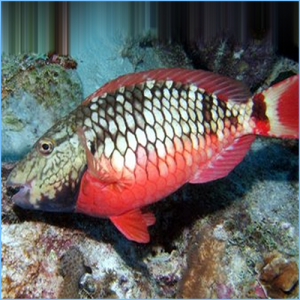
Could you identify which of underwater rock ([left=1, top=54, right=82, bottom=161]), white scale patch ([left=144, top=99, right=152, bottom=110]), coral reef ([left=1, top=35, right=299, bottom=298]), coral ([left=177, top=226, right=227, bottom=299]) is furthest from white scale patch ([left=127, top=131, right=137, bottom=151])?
underwater rock ([left=1, top=54, right=82, bottom=161])

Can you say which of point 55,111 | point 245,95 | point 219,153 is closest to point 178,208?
point 219,153

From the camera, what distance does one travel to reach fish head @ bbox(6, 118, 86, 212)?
2.34 m

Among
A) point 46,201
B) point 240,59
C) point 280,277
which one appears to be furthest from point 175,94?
point 240,59

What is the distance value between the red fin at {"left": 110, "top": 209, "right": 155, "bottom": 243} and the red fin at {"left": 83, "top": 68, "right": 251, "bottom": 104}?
0.83 metres

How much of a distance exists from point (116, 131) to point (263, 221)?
1969 mm

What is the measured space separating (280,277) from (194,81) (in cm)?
180

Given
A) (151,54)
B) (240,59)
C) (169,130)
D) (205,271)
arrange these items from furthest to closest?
(151,54), (240,59), (205,271), (169,130)

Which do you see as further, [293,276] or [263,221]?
[263,221]

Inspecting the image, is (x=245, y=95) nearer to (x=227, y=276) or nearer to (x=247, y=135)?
(x=247, y=135)

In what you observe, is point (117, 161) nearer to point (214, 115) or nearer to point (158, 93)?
point (158, 93)

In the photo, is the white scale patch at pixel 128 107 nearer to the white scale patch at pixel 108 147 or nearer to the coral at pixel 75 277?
the white scale patch at pixel 108 147

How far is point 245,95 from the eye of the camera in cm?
276

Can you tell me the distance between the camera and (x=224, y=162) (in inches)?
105

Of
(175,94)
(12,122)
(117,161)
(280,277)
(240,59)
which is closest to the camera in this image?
(117,161)
